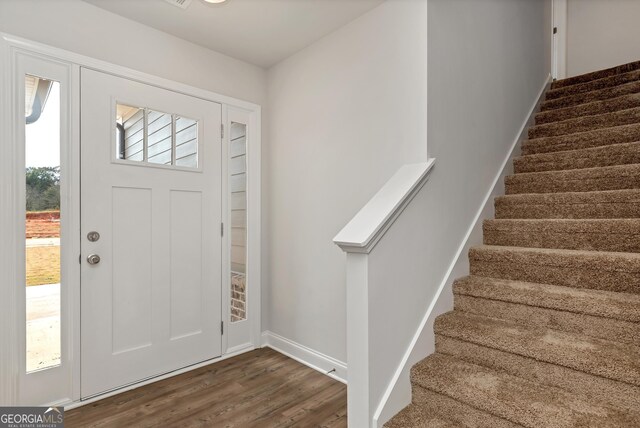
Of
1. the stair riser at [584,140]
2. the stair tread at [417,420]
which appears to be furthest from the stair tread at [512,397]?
the stair riser at [584,140]

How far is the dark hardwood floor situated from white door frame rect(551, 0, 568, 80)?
499 centimetres

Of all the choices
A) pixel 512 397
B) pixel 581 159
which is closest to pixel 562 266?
pixel 512 397

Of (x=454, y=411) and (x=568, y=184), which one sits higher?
(x=568, y=184)

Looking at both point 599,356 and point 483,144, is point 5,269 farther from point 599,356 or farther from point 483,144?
point 483,144

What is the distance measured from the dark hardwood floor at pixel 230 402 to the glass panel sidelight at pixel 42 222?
0.44 m

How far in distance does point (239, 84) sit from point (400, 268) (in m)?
2.06

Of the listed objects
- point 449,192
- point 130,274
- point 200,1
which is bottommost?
point 130,274

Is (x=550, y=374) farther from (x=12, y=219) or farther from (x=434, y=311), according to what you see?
(x=12, y=219)

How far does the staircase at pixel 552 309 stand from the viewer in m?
1.32

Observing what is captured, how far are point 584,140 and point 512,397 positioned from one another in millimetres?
2182

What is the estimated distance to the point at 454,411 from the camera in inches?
58.0

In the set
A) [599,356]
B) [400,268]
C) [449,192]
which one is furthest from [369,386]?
[449,192]

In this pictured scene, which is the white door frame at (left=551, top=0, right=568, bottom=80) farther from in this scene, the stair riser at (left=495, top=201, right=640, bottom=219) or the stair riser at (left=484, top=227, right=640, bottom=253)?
the stair riser at (left=484, top=227, right=640, bottom=253)

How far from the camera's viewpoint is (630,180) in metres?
2.03
